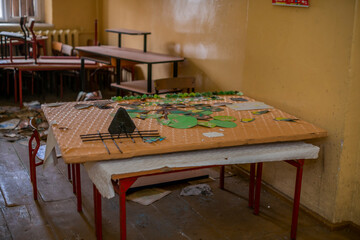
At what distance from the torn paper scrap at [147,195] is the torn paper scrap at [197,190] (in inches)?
6.3

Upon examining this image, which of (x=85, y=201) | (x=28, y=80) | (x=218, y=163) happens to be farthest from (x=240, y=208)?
(x=28, y=80)

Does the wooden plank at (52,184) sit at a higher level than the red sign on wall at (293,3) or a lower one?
lower

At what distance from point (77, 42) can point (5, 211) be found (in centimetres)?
542

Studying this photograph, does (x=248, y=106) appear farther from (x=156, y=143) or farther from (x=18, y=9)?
(x=18, y=9)

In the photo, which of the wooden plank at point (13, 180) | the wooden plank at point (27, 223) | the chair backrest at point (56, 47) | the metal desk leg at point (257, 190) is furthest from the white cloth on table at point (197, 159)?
the chair backrest at point (56, 47)

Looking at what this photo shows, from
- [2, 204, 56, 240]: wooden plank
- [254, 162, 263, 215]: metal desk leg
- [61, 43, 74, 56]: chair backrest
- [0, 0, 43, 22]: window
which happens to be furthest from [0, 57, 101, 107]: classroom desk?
[254, 162, 263, 215]: metal desk leg

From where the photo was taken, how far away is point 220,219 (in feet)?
11.3

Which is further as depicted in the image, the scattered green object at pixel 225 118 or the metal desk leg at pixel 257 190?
the metal desk leg at pixel 257 190

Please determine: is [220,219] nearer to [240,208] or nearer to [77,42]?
[240,208]

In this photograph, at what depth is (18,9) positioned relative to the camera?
8336 millimetres

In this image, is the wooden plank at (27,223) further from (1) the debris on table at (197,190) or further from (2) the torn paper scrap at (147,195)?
(1) the debris on table at (197,190)

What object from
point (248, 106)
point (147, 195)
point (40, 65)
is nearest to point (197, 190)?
point (147, 195)

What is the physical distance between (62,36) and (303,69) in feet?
19.1

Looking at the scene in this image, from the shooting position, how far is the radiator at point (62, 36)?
8.14 metres
